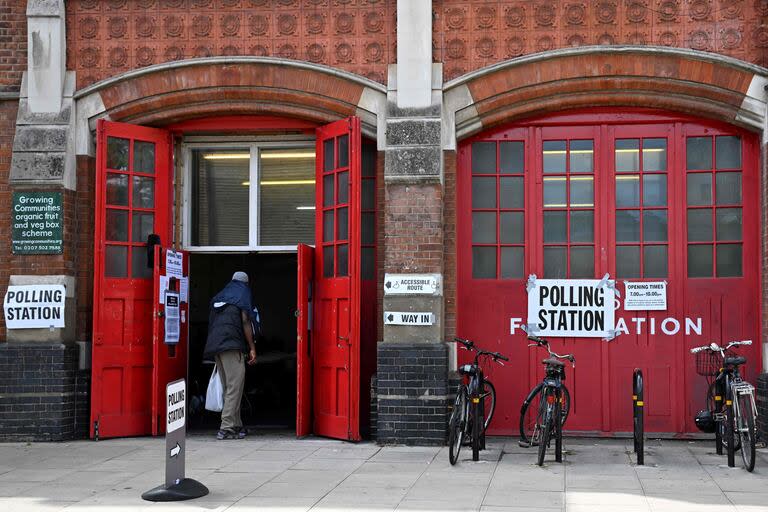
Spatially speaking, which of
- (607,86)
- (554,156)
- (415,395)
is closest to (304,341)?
(415,395)

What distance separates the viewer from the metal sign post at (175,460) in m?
7.76

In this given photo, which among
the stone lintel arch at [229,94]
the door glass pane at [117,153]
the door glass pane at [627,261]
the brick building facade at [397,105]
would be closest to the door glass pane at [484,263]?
the brick building facade at [397,105]

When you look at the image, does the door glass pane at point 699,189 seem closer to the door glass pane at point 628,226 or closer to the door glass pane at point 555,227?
the door glass pane at point 628,226

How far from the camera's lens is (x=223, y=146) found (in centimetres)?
1245

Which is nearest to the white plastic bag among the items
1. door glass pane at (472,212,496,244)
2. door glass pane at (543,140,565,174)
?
door glass pane at (472,212,496,244)

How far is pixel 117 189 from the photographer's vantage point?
11.8 meters

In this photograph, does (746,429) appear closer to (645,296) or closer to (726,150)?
(645,296)

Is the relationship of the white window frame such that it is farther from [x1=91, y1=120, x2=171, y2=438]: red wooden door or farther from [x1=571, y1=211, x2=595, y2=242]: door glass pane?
[x1=571, y1=211, x2=595, y2=242]: door glass pane

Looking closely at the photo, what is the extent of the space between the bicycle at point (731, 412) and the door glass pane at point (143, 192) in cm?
662

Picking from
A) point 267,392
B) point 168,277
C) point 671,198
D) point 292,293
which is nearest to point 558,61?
point 671,198

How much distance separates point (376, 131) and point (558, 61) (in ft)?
7.36

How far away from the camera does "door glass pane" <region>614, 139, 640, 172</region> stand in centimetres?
1144

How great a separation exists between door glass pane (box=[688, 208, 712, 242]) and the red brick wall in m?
8.21

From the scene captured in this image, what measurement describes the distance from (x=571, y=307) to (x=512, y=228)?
3.80 ft
